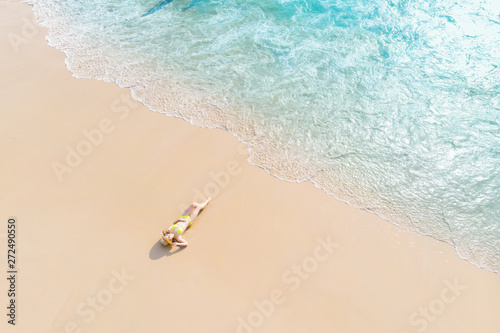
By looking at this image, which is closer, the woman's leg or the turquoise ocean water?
the woman's leg

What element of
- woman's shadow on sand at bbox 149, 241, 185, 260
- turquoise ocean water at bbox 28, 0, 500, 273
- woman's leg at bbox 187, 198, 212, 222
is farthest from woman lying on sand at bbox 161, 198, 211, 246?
turquoise ocean water at bbox 28, 0, 500, 273

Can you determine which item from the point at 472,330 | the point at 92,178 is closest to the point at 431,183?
the point at 472,330

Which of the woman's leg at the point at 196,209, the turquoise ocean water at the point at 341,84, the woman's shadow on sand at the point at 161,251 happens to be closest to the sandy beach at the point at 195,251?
the woman's shadow on sand at the point at 161,251

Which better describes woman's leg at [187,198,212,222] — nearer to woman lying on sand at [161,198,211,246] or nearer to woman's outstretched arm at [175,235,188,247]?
woman lying on sand at [161,198,211,246]

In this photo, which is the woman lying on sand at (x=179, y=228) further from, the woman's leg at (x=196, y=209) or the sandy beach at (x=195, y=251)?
the sandy beach at (x=195, y=251)

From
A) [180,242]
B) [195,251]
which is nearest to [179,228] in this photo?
[180,242]
